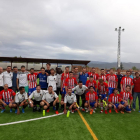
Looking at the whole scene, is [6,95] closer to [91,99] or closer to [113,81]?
[91,99]

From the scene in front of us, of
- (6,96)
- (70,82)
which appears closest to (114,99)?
(70,82)

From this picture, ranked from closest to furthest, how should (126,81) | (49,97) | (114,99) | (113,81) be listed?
(49,97)
(114,99)
(126,81)
(113,81)

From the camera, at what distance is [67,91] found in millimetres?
5855

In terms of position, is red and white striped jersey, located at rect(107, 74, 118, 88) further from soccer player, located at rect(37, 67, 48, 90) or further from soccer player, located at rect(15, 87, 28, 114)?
soccer player, located at rect(15, 87, 28, 114)

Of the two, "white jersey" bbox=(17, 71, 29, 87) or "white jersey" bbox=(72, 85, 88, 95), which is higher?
"white jersey" bbox=(17, 71, 29, 87)

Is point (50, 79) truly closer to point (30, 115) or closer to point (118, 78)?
point (30, 115)

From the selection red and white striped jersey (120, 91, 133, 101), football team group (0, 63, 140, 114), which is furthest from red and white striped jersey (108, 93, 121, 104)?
red and white striped jersey (120, 91, 133, 101)

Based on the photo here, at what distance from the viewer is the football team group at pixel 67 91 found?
5.58 m

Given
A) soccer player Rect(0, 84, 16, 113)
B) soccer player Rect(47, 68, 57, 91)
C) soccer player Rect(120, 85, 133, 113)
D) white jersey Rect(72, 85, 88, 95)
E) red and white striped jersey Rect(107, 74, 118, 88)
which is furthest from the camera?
red and white striped jersey Rect(107, 74, 118, 88)

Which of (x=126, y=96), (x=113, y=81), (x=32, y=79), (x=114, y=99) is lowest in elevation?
(x=114, y=99)

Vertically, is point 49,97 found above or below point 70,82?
below

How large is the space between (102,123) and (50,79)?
279 centimetres

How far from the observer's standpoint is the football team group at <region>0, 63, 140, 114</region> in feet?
18.3

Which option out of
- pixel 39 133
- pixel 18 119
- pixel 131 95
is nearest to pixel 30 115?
pixel 18 119
